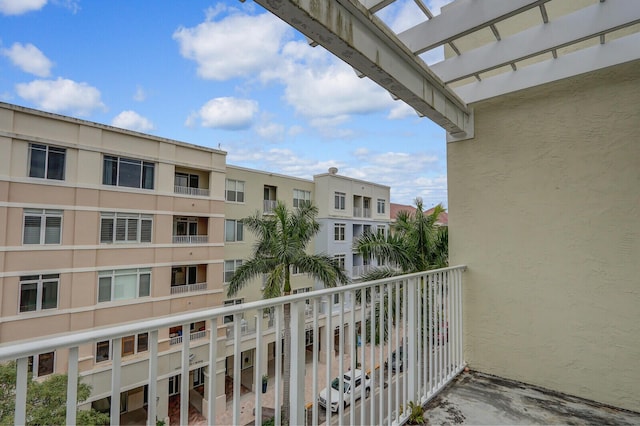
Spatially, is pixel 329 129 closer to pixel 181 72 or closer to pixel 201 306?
pixel 181 72

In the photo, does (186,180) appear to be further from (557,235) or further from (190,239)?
(557,235)

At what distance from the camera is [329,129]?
15.5 meters

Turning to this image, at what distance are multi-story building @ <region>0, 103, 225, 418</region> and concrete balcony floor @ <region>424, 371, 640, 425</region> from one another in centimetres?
546

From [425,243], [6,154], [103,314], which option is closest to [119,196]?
→ [6,154]

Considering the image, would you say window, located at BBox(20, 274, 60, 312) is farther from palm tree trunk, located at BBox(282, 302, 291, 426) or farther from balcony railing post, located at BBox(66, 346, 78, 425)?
balcony railing post, located at BBox(66, 346, 78, 425)

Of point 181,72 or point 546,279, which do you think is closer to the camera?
point 546,279

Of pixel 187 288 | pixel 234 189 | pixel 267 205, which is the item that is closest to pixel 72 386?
pixel 187 288

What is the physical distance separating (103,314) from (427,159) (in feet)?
36.3

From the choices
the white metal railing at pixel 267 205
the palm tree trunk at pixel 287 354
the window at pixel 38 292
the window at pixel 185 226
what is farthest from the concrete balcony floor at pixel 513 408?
the white metal railing at pixel 267 205

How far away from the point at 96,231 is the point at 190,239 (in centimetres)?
264

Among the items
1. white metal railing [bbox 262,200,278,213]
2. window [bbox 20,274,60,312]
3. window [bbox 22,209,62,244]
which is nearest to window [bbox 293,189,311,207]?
white metal railing [bbox 262,200,278,213]

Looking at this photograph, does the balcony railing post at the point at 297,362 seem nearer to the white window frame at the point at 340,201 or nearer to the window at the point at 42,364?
the window at the point at 42,364

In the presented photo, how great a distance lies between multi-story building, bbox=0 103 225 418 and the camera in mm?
7566

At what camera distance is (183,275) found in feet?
35.0
